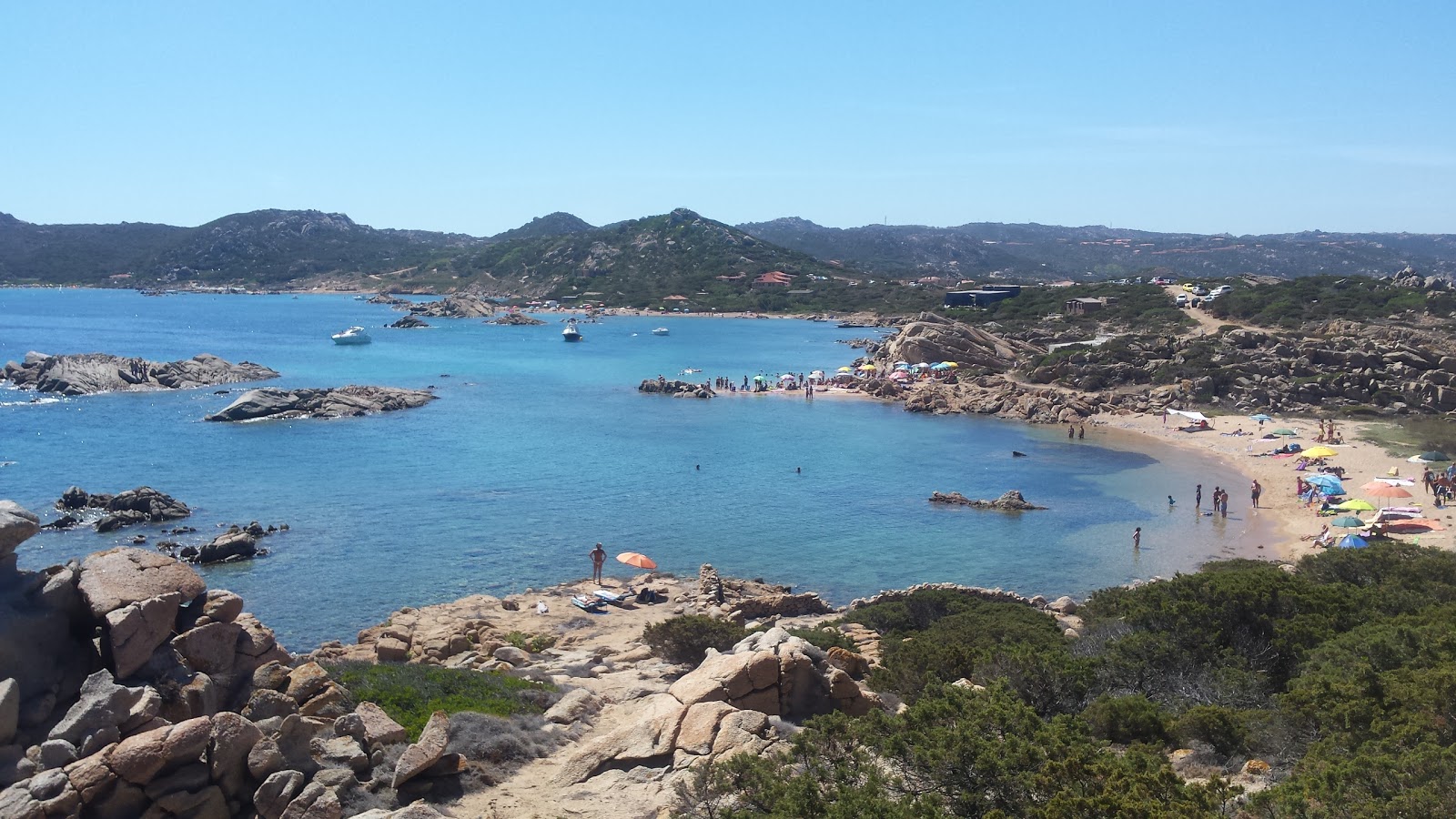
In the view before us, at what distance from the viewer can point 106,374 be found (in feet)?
168

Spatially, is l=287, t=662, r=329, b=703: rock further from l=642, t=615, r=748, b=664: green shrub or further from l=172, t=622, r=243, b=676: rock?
l=642, t=615, r=748, b=664: green shrub

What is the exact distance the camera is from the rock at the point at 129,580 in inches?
443

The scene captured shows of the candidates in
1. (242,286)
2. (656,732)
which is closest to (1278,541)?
(656,732)

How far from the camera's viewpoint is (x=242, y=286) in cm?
15450

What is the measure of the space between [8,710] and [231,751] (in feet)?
7.70

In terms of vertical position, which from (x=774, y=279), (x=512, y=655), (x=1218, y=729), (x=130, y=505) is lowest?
(x=130, y=505)

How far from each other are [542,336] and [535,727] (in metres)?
82.8

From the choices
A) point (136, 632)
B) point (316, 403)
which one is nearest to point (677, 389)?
point (316, 403)

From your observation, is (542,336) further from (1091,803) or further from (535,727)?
(1091,803)

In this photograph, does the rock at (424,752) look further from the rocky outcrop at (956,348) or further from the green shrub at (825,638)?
the rocky outcrop at (956,348)

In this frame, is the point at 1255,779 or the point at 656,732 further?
the point at 656,732

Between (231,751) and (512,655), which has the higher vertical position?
(231,751)

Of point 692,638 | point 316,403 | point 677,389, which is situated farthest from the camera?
point 677,389

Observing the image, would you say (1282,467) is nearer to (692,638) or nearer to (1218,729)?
(692,638)
